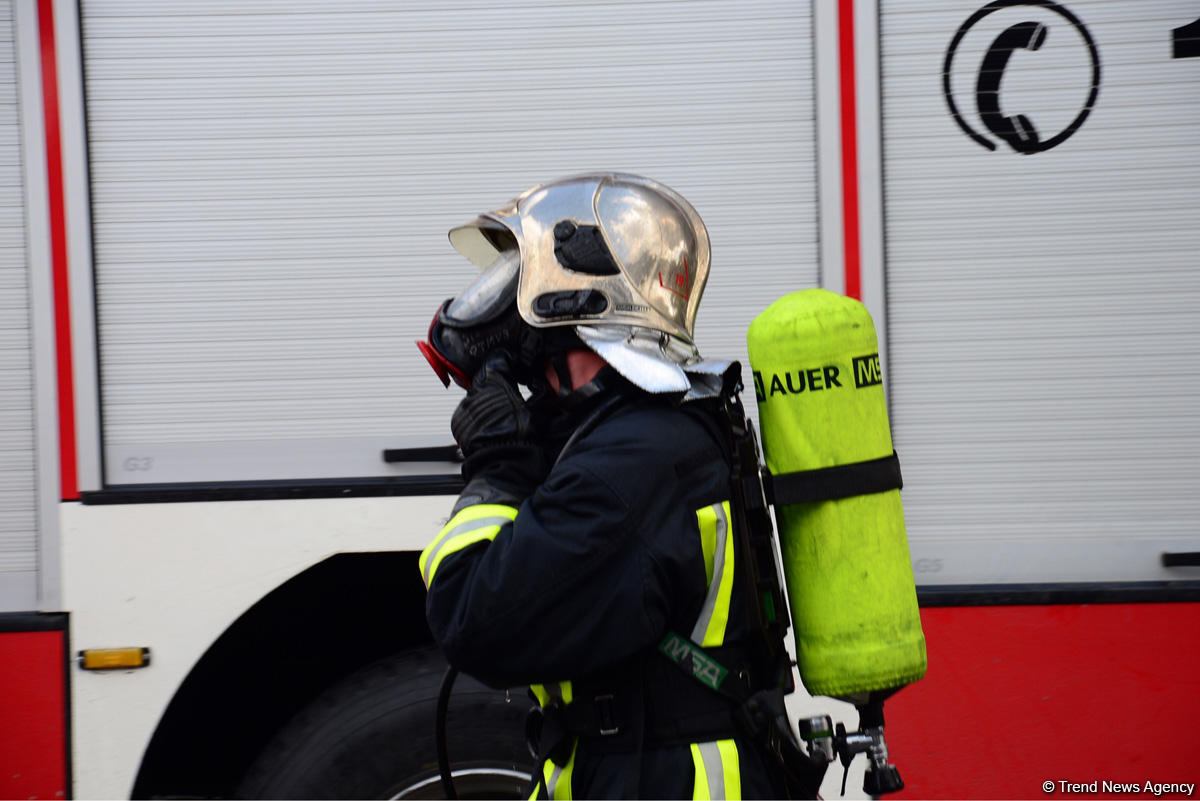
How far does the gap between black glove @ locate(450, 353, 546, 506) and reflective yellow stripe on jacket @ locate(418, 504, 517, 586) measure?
0.11 ft

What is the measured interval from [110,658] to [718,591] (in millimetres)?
1675

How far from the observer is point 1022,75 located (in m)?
2.54

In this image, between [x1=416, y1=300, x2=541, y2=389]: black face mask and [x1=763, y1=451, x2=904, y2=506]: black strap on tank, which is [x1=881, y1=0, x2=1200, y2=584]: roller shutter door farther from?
[x1=416, y1=300, x2=541, y2=389]: black face mask

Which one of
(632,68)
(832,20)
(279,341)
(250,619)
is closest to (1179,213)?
(832,20)

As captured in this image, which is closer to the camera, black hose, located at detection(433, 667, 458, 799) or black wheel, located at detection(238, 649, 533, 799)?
black hose, located at detection(433, 667, 458, 799)

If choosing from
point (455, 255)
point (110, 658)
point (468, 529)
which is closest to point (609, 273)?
point (468, 529)

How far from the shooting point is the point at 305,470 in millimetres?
2553

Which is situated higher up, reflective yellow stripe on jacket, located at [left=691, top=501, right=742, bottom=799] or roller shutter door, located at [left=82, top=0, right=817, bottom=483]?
roller shutter door, located at [left=82, top=0, right=817, bottom=483]

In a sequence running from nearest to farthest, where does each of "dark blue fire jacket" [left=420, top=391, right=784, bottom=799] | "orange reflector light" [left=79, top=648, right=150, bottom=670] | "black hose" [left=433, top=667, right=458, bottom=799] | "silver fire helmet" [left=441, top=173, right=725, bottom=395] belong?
"dark blue fire jacket" [left=420, top=391, right=784, bottom=799] → "silver fire helmet" [left=441, top=173, right=725, bottom=395] → "black hose" [left=433, top=667, right=458, bottom=799] → "orange reflector light" [left=79, top=648, right=150, bottom=670]

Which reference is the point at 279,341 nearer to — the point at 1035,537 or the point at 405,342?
the point at 405,342

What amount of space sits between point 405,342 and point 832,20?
1.34 m

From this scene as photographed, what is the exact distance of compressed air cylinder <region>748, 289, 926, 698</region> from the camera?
171 cm

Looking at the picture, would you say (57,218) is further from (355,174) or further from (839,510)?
(839,510)

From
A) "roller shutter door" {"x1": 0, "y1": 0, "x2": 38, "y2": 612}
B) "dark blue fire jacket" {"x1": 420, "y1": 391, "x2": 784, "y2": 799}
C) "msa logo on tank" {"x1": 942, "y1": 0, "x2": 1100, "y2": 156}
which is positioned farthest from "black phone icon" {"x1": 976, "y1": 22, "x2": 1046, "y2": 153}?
"roller shutter door" {"x1": 0, "y1": 0, "x2": 38, "y2": 612}
